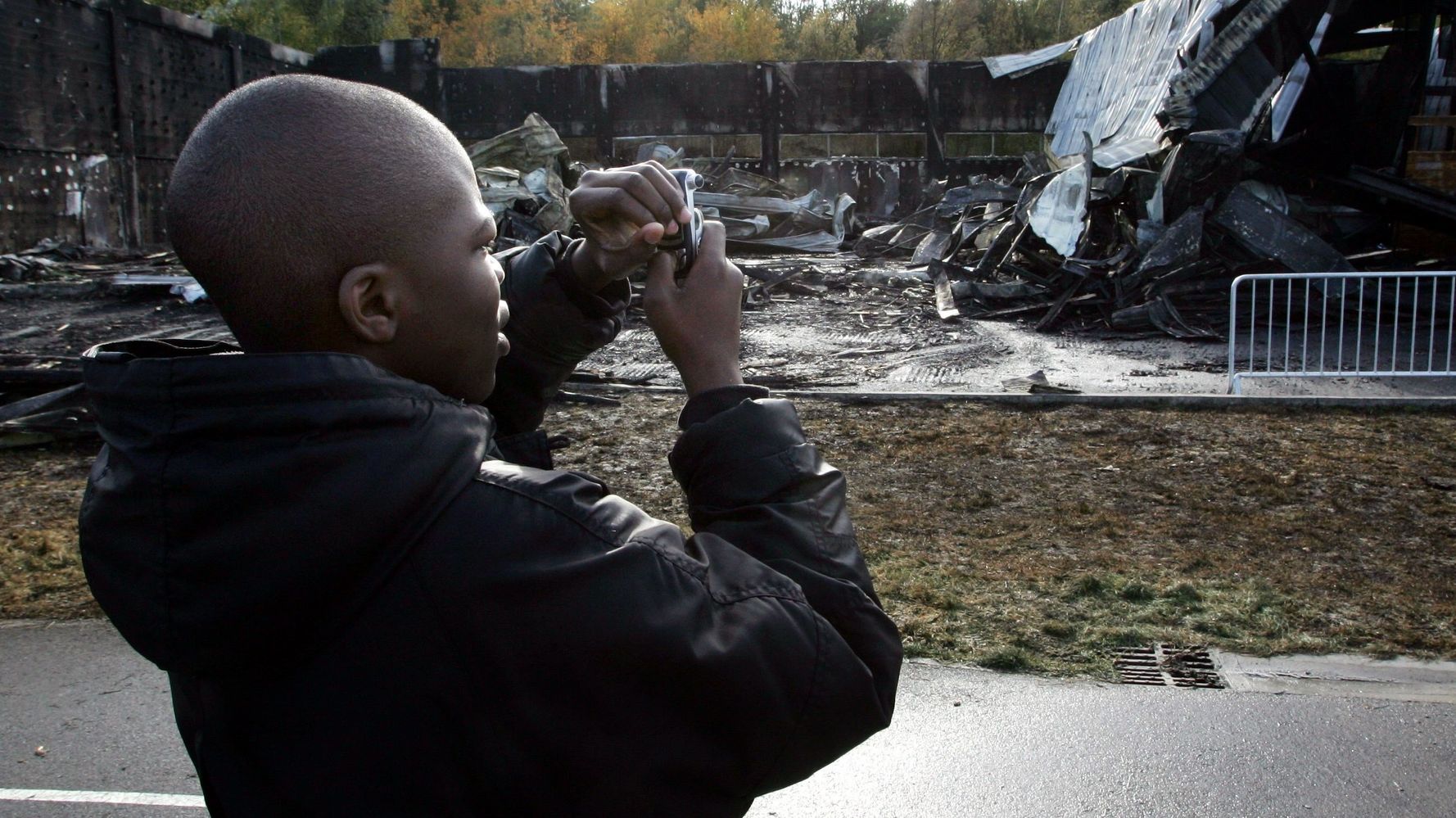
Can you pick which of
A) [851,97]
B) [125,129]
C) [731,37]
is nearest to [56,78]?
[125,129]

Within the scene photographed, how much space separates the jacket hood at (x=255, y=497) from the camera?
0.96 m

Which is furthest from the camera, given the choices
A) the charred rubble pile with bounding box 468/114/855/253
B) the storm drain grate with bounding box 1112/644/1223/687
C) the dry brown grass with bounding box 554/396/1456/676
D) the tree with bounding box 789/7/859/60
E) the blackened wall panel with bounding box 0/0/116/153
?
the tree with bounding box 789/7/859/60

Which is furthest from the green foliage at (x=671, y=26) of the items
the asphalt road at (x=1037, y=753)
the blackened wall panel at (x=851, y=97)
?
the asphalt road at (x=1037, y=753)

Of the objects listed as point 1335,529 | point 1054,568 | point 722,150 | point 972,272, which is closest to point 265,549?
point 1054,568

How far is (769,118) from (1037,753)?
26780mm

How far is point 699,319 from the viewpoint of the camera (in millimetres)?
1313

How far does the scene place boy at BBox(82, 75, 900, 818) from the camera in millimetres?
976

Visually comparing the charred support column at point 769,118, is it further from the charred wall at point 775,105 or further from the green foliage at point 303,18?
the green foliage at point 303,18

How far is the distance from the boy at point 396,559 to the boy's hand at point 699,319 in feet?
0.49

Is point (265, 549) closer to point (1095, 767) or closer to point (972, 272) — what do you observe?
point (1095, 767)

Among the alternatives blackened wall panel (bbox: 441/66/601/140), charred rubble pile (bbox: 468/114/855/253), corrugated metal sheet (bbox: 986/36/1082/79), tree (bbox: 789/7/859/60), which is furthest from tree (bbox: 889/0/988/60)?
charred rubble pile (bbox: 468/114/855/253)

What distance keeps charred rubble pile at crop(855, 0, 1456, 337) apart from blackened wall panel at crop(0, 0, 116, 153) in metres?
15.6

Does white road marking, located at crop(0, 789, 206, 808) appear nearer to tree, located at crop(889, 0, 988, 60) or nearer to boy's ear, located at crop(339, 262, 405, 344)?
boy's ear, located at crop(339, 262, 405, 344)

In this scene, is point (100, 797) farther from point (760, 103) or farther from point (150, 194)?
point (760, 103)
